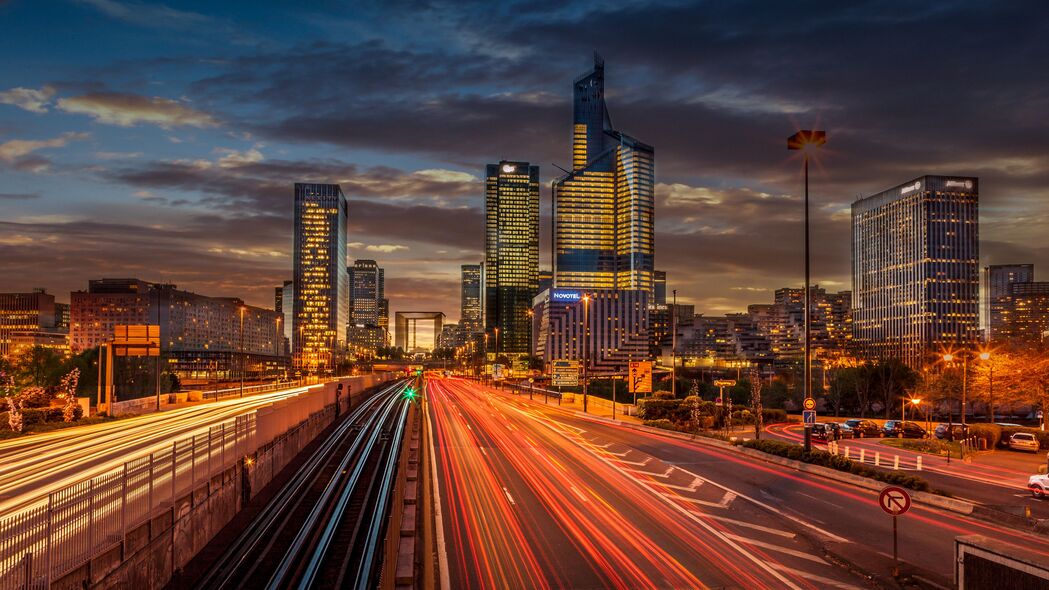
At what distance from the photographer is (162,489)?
1806 cm

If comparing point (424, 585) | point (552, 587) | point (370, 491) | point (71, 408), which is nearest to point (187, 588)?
point (424, 585)

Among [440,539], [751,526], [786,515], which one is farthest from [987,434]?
[440,539]

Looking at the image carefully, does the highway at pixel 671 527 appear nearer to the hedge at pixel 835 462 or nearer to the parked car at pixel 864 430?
the hedge at pixel 835 462

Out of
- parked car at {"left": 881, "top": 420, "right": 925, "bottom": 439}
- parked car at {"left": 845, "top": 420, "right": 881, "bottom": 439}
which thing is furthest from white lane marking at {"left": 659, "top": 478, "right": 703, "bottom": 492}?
parked car at {"left": 881, "top": 420, "right": 925, "bottom": 439}

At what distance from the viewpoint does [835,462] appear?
107ft

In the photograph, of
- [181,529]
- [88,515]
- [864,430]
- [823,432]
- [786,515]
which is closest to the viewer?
[88,515]

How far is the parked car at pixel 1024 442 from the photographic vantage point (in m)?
45.4

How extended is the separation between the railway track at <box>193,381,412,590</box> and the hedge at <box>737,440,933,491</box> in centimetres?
1878

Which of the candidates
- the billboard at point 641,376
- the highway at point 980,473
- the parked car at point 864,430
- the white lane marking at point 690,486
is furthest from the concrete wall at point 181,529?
the parked car at point 864,430

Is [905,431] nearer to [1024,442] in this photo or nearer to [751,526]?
[1024,442]

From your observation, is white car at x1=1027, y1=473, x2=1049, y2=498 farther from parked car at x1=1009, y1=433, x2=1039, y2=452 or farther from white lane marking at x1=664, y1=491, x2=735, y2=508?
parked car at x1=1009, y1=433, x2=1039, y2=452

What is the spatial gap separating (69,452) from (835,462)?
30.7 m

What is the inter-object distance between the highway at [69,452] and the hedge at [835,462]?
2596cm

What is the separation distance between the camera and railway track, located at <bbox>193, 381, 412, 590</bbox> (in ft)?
61.0
